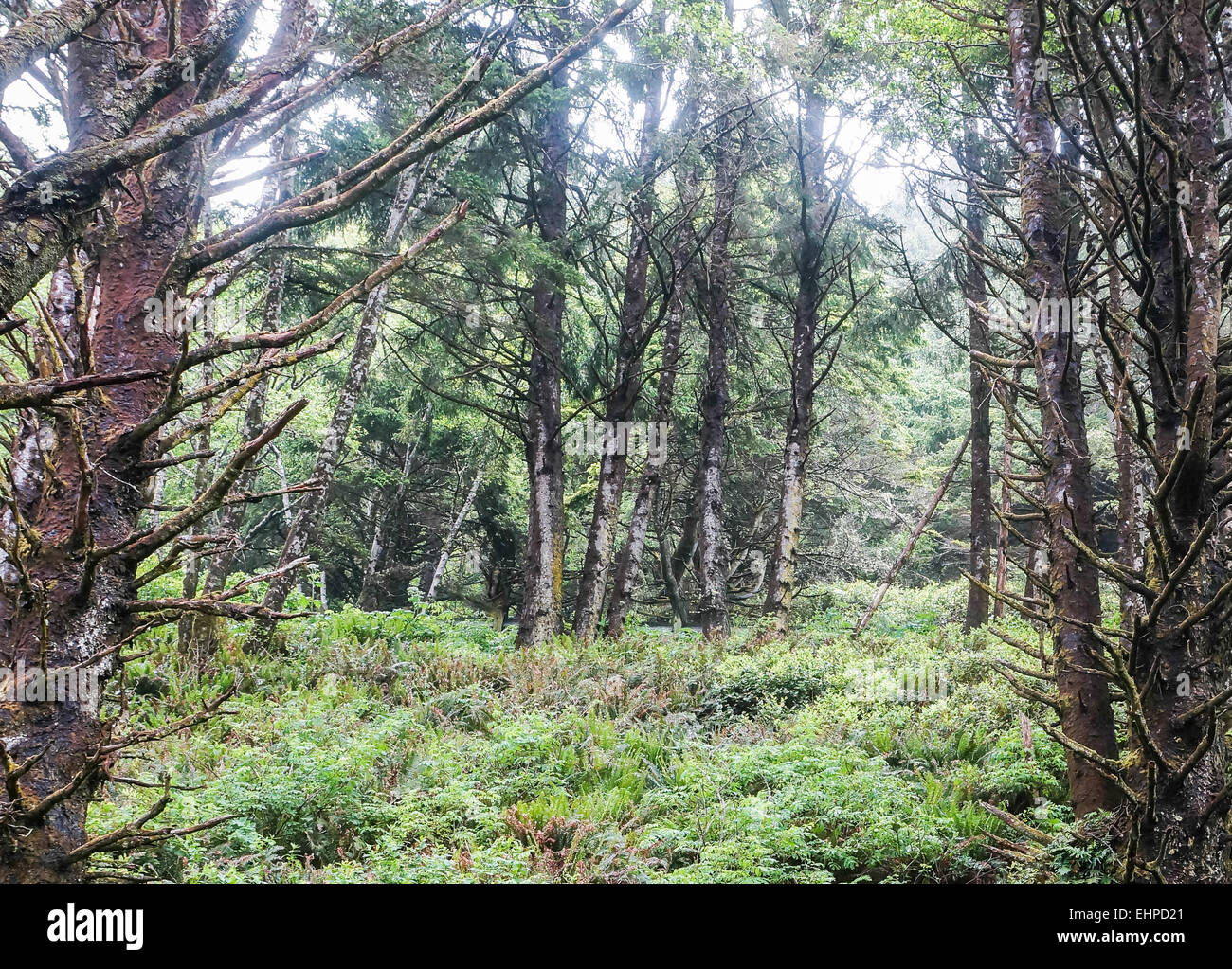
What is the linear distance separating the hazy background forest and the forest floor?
0.05 m

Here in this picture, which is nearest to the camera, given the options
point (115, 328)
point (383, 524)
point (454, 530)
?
point (115, 328)

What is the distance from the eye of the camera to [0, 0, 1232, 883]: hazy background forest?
1.86 meters

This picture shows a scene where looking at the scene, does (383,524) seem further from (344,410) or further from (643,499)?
(344,410)

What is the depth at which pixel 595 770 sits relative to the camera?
698 centimetres

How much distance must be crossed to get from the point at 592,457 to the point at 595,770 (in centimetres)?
1247

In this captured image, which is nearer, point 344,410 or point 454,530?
point 344,410

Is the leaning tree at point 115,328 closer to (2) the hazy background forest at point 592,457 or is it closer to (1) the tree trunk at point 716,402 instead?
(2) the hazy background forest at point 592,457

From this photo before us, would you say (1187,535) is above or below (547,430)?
below

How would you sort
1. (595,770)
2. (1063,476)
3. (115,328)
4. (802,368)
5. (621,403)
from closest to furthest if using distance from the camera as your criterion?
(115,328) < (1063,476) < (595,770) < (621,403) < (802,368)

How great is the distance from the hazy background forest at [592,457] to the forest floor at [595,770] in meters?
0.05

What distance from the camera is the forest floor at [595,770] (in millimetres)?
4871

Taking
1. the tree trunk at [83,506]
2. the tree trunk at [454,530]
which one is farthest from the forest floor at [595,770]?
the tree trunk at [454,530]

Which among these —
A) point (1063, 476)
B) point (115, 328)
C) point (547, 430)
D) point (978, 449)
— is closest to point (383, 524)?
point (547, 430)
